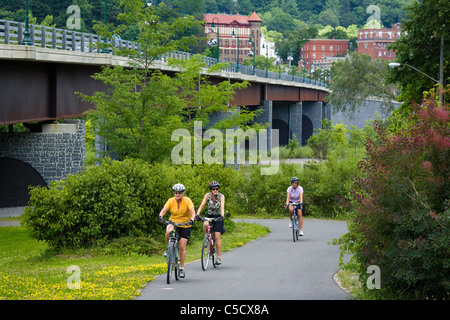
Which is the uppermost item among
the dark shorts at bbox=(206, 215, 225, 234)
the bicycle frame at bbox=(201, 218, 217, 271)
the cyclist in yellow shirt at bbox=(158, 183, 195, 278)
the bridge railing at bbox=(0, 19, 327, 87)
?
the bridge railing at bbox=(0, 19, 327, 87)

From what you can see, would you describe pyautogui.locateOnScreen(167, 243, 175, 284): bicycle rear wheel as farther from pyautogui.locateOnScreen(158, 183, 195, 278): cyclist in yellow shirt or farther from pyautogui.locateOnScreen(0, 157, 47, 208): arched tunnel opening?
pyautogui.locateOnScreen(0, 157, 47, 208): arched tunnel opening

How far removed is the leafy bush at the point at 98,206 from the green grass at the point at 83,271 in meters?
0.55

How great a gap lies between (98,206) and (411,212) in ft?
31.7

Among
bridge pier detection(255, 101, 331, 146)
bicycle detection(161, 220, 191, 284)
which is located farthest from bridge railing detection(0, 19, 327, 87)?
bicycle detection(161, 220, 191, 284)

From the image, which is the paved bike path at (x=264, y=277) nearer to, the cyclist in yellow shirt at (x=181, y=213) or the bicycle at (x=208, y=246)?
the bicycle at (x=208, y=246)

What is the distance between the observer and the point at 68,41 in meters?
34.8

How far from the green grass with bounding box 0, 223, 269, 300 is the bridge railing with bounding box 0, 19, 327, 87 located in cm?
1069

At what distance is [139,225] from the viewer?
62.0 feet

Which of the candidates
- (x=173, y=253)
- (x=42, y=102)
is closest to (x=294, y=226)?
(x=173, y=253)

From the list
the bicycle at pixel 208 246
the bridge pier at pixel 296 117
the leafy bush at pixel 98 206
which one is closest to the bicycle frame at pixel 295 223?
the leafy bush at pixel 98 206

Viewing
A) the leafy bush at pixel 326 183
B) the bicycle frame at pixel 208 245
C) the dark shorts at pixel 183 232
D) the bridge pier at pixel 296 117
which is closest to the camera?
the dark shorts at pixel 183 232

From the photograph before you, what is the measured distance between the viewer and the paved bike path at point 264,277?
36.8 feet

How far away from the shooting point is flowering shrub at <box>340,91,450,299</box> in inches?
388

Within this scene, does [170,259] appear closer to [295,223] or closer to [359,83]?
[295,223]
